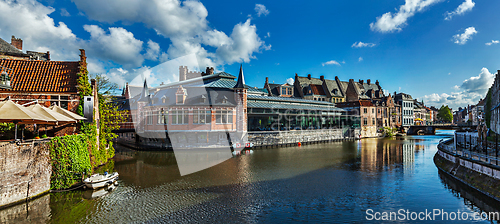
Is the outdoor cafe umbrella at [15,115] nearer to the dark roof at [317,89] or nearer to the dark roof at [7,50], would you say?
the dark roof at [7,50]

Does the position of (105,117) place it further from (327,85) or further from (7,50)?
(327,85)

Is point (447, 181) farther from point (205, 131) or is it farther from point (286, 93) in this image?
point (286, 93)

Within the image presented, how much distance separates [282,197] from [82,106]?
19.0m

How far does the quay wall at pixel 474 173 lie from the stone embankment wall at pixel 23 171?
26.5 metres

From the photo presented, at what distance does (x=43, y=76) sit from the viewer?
22.9 meters

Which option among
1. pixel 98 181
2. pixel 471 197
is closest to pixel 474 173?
pixel 471 197

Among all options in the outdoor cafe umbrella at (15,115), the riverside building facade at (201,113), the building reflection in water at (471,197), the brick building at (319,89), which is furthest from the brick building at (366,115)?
the outdoor cafe umbrella at (15,115)

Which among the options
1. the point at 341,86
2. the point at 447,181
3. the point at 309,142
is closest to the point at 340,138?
the point at 309,142

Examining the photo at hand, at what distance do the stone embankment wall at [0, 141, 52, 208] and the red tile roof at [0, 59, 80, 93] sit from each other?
8.48 meters

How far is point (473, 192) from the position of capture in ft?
52.7

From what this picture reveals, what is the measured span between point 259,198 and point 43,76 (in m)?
22.0

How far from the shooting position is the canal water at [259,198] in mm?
13195

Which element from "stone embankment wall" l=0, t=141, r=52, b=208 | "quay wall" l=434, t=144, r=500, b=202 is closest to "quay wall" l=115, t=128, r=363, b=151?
"stone embankment wall" l=0, t=141, r=52, b=208

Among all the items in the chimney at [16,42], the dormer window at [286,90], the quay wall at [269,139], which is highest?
the chimney at [16,42]
